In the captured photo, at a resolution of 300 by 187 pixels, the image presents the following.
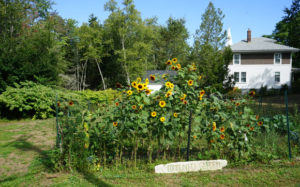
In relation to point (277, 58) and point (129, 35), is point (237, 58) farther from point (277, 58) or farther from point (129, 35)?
point (129, 35)

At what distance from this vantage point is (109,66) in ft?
102

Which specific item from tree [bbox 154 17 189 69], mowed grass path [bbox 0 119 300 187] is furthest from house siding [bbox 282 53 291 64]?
mowed grass path [bbox 0 119 300 187]

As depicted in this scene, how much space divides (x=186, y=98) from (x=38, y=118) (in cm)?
819

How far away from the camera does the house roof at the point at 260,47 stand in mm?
24859

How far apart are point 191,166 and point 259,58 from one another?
25.3 m

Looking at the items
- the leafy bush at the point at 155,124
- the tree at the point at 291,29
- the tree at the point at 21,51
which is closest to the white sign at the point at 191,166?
the leafy bush at the point at 155,124

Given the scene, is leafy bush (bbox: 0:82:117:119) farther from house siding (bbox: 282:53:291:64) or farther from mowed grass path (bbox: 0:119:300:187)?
house siding (bbox: 282:53:291:64)

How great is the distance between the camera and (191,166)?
359 cm

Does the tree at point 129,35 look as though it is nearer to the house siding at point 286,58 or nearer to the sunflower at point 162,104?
the house siding at point 286,58

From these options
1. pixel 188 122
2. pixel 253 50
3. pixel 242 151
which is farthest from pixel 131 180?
pixel 253 50

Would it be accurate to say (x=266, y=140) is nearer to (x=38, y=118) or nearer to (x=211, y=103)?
(x=211, y=103)

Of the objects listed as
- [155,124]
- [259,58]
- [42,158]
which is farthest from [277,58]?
[42,158]

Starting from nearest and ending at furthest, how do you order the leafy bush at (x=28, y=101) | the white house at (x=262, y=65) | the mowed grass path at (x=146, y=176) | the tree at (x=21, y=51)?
the mowed grass path at (x=146, y=176)
the leafy bush at (x=28, y=101)
the tree at (x=21, y=51)
the white house at (x=262, y=65)

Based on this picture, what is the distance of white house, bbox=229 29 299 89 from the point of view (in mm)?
25109
